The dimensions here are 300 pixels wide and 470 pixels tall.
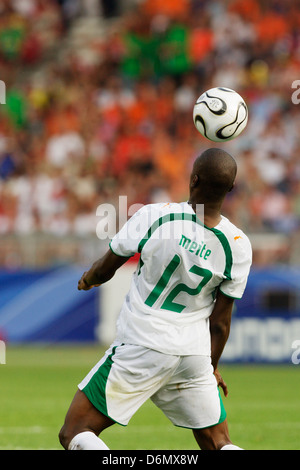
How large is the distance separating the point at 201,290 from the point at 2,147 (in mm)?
15314

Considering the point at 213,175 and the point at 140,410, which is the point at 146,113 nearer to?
the point at 140,410

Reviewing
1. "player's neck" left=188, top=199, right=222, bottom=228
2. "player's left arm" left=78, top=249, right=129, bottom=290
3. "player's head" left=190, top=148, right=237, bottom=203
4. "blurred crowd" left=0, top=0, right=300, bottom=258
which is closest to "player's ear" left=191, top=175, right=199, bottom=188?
"player's head" left=190, top=148, right=237, bottom=203

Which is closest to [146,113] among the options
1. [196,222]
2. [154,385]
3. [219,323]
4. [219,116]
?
[219,116]

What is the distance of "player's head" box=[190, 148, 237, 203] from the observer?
4910mm

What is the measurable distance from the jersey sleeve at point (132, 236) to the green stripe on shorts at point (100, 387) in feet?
1.77

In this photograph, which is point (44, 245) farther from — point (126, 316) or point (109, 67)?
point (126, 316)

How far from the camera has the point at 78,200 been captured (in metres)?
17.8

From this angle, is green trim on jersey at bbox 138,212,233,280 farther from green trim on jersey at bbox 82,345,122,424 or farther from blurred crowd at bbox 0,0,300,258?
blurred crowd at bbox 0,0,300,258

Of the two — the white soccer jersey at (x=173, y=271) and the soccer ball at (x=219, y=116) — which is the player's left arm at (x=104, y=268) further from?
the soccer ball at (x=219, y=116)

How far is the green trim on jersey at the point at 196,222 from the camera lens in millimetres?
4922

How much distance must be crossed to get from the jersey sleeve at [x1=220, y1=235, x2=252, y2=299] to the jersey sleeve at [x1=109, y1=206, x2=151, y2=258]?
0.52 meters

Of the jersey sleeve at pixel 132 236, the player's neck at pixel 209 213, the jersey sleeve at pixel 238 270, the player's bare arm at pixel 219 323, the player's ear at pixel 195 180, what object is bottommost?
the player's bare arm at pixel 219 323

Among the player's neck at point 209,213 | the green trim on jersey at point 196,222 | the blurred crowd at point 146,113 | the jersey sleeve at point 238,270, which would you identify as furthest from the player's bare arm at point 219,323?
the blurred crowd at point 146,113

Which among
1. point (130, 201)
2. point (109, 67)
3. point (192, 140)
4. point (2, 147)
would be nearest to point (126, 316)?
point (130, 201)
